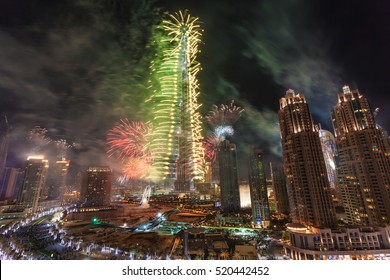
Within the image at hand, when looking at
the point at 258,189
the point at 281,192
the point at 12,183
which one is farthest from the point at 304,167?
the point at 12,183

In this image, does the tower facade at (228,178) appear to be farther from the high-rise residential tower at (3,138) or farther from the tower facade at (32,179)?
the high-rise residential tower at (3,138)

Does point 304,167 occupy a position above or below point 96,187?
above

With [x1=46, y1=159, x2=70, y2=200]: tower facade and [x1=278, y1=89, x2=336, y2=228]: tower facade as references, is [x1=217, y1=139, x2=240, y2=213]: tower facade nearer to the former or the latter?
[x1=278, y1=89, x2=336, y2=228]: tower facade

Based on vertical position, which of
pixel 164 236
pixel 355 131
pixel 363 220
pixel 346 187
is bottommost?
pixel 164 236

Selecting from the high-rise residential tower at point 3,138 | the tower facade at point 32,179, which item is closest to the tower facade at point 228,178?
the tower facade at point 32,179

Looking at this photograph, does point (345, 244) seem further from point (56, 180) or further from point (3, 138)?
point (56, 180)
